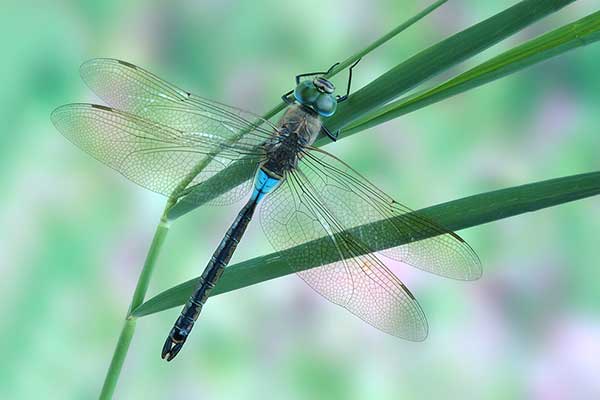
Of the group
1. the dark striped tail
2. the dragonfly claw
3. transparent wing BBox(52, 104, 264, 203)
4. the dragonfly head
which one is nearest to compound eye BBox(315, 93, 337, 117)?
the dragonfly head

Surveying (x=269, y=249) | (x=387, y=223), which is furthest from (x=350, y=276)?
(x=269, y=249)

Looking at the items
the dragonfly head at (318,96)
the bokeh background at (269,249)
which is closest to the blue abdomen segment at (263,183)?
the dragonfly head at (318,96)

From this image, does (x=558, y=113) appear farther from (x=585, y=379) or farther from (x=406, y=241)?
(x=406, y=241)

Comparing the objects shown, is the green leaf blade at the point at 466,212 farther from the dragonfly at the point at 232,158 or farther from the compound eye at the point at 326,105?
the compound eye at the point at 326,105

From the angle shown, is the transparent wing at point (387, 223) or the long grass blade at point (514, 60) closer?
the long grass blade at point (514, 60)

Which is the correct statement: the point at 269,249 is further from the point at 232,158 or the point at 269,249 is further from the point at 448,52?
the point at 448,52

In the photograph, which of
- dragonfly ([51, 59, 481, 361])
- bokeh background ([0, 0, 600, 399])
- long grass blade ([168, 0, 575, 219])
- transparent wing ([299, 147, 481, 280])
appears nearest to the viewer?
long grass blade ([168, 0, 575, 219])

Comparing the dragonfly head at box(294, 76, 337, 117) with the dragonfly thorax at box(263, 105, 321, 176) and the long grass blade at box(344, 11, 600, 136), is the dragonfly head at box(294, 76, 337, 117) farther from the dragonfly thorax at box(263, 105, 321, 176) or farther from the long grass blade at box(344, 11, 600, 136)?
the long grass blade at box(344, 11, 600, 136)
